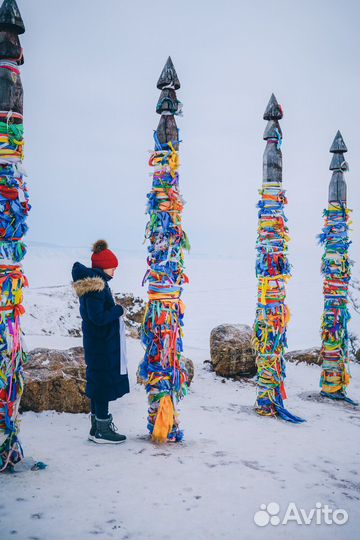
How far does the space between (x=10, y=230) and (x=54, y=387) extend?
107 inches

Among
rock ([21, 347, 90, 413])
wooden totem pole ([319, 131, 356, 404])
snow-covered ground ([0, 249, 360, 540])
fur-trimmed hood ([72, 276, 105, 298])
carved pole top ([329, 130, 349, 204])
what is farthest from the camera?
carved pole top ([329, 130, 349, 204])

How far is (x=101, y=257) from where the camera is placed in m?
4.77

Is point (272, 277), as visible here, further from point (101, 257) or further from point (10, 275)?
point (10, 275)

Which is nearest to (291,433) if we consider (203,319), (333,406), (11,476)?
(333,406)

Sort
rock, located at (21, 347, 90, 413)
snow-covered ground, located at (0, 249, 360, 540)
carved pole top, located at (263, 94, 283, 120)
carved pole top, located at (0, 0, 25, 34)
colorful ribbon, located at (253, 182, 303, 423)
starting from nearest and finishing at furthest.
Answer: snow-covered ground, located at (0, 249, 360, 540)
carved pole top, located at (0, 0, 25, 34)
rock, located at (21, 347, 90, 413)
colorful ribbon, located at (253, 182, 303, 423)
carved pole top, located at (263, 94, 283, 120)

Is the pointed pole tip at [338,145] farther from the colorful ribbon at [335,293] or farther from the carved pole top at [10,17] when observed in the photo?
the carved pole top at [10,17]

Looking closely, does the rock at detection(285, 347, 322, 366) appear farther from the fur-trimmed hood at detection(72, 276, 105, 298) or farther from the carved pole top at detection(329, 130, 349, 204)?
the fur-trimmed hood at detection(72, 276, 105, 298)

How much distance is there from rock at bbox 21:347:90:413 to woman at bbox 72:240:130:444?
1.13 metres

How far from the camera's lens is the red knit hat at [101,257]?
4.77 m

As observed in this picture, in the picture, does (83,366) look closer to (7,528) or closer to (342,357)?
(7,528)

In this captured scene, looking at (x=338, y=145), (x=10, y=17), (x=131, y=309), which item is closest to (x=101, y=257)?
(x=10, y=17)

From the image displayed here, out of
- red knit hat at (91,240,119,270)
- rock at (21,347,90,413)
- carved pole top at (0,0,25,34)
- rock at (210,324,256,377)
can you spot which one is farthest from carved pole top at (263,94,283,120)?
rock at (21,347,90,413)

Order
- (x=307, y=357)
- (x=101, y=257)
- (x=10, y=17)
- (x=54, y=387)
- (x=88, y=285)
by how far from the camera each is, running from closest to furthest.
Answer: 1. (x=10, y=17)
2. (x=88, y=285)
3. (x=101, y=257)
4. (x=54, y=387)
5. (x=307, y=357)

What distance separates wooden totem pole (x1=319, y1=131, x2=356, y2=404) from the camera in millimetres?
7680
